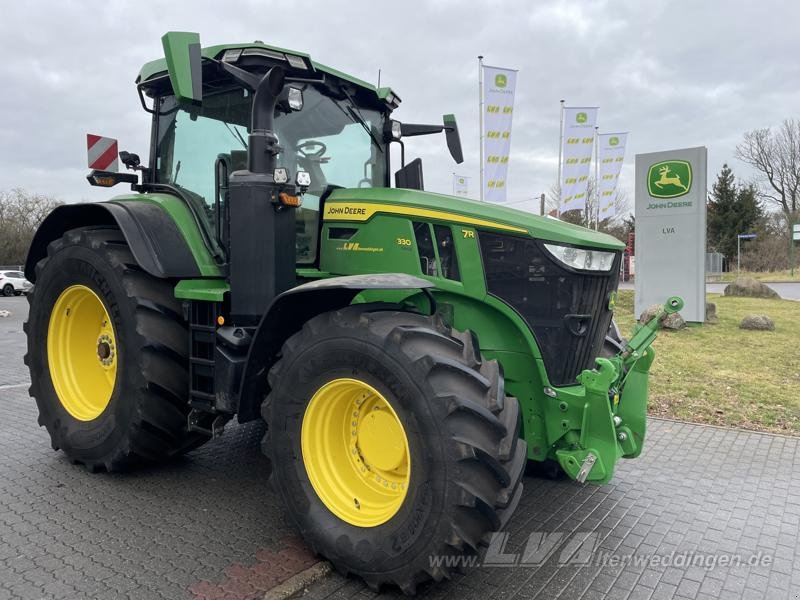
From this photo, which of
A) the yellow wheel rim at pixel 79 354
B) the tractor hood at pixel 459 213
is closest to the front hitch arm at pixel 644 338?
the tractor hood at pixel 459 213

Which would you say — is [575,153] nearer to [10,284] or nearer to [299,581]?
[299,581]

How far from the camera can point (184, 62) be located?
116 inches

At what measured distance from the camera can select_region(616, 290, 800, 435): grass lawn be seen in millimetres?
6148

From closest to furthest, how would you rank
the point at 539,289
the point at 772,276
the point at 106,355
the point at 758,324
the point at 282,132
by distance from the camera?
1. the point at 539,289
2. the point at 282,132
3. the point at 106,355
4. the point at 758,324
5. the point at 772,276

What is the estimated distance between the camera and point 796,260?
141 ft

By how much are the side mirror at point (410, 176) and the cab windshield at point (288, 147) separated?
0.15 meters

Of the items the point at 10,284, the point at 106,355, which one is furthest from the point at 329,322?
the point at 10,284

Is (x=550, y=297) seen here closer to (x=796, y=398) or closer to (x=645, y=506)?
(x=645, y=506)

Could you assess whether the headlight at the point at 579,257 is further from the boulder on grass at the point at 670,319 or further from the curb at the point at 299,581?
the boulder on grass at the point at 670,319

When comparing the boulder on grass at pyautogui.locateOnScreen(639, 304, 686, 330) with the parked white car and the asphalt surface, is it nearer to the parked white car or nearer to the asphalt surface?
the asphalt surface

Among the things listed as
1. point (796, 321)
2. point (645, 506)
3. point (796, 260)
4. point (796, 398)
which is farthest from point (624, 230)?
point (645, 506)

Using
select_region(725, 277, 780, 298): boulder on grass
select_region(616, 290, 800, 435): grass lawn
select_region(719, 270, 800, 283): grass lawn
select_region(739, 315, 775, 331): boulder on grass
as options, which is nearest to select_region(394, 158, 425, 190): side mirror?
select_region(616, 290, 800, 435): grass lawn

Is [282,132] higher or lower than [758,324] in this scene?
higher

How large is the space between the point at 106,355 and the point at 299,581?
2.32m
